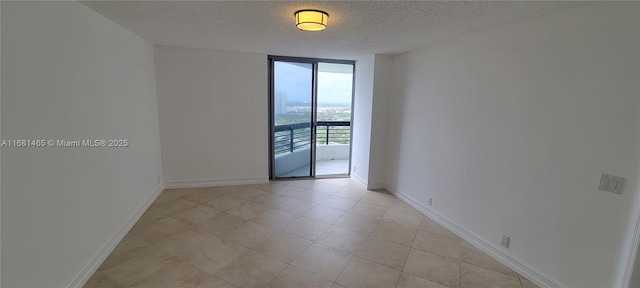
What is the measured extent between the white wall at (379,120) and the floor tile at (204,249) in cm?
259

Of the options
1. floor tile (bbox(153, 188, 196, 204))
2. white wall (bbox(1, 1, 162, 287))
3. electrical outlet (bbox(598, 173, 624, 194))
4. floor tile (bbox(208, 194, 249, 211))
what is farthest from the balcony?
electrical outlet (bbox(598, 173, 624, 194))

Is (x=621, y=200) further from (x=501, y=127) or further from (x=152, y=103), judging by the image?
(x=152, y=103)

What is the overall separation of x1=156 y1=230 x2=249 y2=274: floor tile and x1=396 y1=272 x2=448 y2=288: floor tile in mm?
1457

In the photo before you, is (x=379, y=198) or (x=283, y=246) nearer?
(x=283, y=246)

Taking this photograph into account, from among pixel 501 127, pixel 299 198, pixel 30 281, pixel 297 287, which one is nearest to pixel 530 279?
pixel 501 127

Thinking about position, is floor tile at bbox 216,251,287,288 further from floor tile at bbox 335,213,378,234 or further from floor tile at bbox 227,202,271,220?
floor tile at bbox 335,213,378,234

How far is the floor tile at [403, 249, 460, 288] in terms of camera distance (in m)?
2.36

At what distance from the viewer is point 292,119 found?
5.05 m

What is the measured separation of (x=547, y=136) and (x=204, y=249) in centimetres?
317

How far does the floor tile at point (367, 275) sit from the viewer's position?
2271 millimetres

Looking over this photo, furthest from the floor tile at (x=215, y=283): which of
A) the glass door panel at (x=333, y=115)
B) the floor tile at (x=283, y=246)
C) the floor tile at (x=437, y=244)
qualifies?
the glass door panel at (x=333, y=115)

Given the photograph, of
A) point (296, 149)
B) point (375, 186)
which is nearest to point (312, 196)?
point (375, 186)

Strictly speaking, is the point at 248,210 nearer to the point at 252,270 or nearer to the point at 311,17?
the point at 252,270

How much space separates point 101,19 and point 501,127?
378cm
